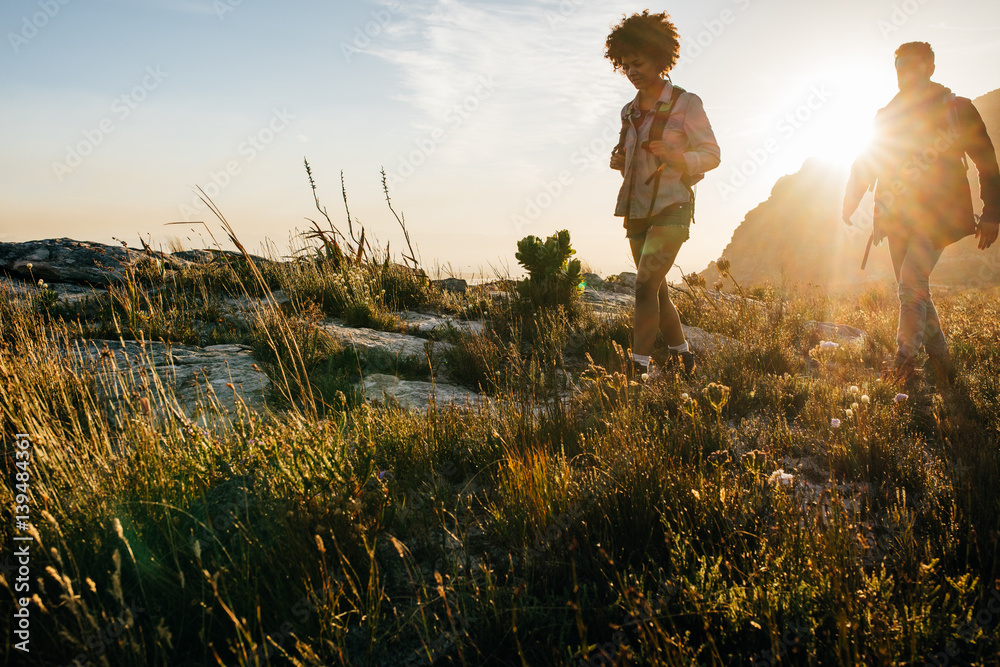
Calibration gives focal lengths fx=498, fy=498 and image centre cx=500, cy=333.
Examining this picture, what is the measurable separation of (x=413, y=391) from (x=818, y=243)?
2248 inches

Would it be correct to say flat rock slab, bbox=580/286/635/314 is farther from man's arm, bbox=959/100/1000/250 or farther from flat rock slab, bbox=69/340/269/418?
flat rock slab, bbox=69/340/269/418

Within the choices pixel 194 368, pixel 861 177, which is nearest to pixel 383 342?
pixel 194 368

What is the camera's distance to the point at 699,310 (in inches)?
253

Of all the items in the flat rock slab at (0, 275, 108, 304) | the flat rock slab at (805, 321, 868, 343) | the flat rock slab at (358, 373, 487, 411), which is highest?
the flat rock slab at (0, 275, 108, 304)

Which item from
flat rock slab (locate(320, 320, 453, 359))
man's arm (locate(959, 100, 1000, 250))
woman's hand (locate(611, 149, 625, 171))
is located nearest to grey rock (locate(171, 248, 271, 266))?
flat rock slab (locate(320, 320, 453, 359))

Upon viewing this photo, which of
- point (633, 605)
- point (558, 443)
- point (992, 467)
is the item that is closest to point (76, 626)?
point (633, 605)

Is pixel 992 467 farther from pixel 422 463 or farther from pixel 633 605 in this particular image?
pixel 422 463

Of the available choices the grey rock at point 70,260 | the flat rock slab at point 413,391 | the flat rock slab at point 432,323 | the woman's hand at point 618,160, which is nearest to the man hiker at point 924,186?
the woman's hand at point 618,160

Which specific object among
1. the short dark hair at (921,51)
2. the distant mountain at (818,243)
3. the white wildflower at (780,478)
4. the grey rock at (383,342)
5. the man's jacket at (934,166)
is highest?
the distant mountain at (818,243)

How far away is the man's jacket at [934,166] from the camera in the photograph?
11.6ft

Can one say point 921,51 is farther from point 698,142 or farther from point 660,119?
point 660,119

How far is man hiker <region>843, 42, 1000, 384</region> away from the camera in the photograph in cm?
353

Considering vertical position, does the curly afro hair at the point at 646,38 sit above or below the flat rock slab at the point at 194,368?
above

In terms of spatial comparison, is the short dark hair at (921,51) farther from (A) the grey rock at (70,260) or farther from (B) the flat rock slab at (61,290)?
(A) the grey rock at (70,260)
